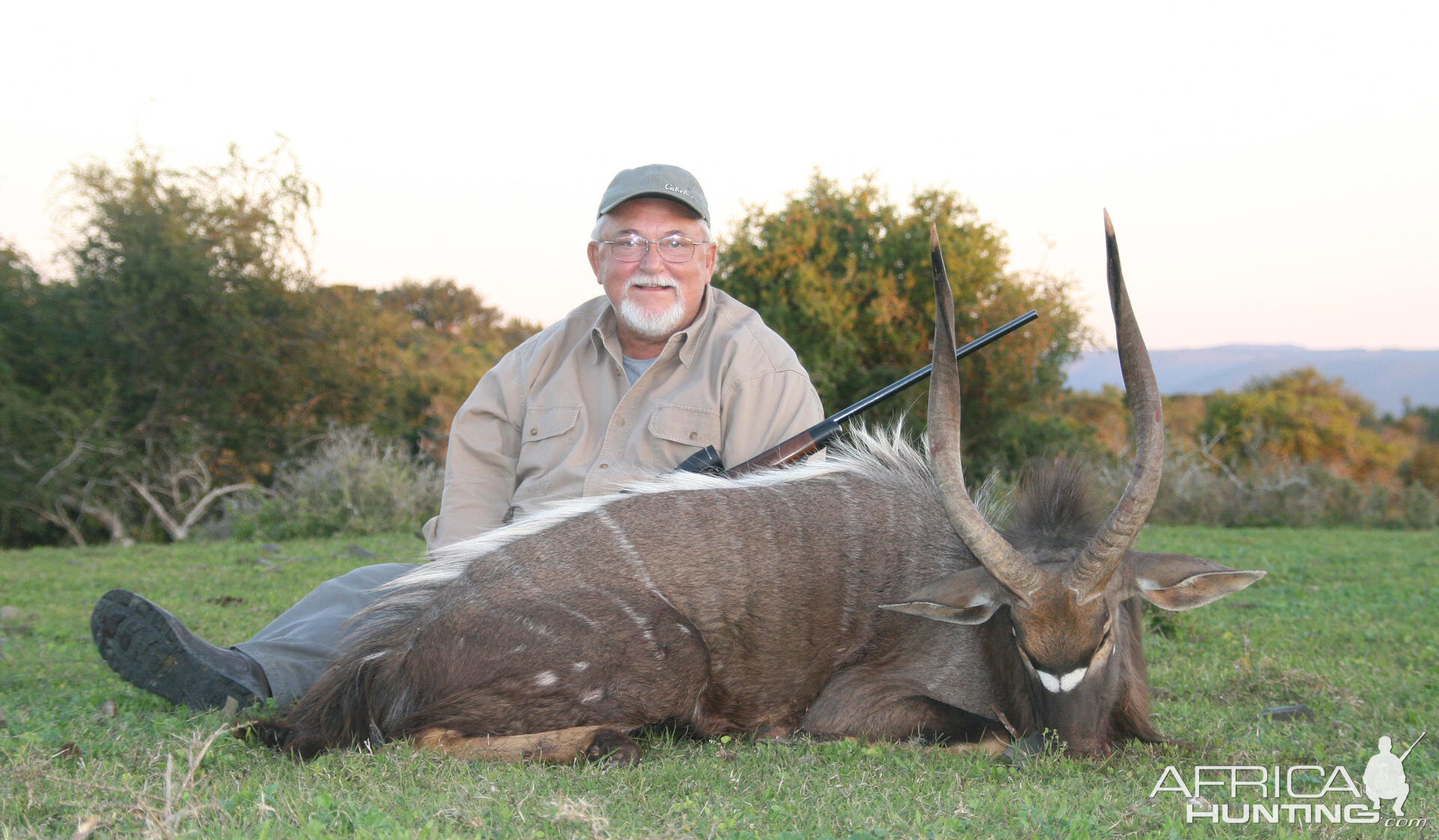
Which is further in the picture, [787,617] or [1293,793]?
[787,617]

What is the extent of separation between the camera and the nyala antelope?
3701 millimetres

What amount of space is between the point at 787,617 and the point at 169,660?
2505 millimetres

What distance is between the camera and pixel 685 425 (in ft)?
17.1

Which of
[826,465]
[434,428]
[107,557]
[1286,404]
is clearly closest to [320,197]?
[434,428]

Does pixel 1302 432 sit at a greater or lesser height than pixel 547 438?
lesser

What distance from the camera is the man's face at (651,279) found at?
548 centimetres

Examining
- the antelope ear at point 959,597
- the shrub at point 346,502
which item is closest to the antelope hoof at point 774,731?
the antelope ear at point 959,597

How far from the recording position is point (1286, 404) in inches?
1016

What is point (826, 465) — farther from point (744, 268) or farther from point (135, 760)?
point (744, 268)

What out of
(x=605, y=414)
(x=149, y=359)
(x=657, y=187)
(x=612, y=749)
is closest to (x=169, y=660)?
(x=612, y=749)

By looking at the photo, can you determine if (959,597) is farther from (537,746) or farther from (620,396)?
(620,396)

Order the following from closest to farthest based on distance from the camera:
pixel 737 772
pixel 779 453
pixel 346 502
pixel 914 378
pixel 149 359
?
pixel 737 772
pixel 779 453
pixel 914 378
pixel 346 502
pixel 149 359

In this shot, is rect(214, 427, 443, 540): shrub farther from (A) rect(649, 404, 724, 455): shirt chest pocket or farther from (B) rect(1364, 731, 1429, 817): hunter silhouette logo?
(B) rect(1364, 731, 1429, 817): hunter silhouette logo

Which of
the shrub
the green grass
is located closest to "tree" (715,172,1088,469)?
the shrub
